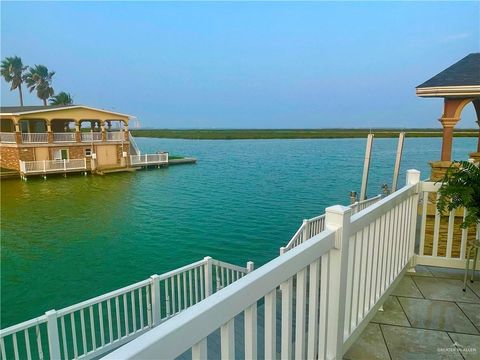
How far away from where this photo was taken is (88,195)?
770 inches

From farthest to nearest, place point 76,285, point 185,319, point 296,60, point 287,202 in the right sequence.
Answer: point 296,60 < point 287,202 < point 76,285 < point 185,319

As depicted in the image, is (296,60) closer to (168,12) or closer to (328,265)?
(168,12)

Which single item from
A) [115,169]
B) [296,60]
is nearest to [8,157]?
[115,169]

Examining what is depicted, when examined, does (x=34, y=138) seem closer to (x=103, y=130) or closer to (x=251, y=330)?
(x=103, y=130)

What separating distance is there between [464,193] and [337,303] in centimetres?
164

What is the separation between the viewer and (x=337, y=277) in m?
1.69

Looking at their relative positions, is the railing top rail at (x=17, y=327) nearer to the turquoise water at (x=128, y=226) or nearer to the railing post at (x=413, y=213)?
the railing post at (x=413, y=213)

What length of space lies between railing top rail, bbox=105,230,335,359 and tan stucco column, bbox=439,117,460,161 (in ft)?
20.1

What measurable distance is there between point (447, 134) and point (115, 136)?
26.9m

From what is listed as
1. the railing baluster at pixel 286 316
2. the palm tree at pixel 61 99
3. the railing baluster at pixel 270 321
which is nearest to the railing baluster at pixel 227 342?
the railing baluster at pixel 270 321

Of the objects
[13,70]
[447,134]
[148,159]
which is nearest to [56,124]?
[148,159]

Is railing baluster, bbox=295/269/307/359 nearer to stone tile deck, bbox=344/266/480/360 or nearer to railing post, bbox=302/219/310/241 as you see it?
stone tile deck, bbox=344/266/480/360

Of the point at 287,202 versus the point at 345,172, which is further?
the point at 345,172

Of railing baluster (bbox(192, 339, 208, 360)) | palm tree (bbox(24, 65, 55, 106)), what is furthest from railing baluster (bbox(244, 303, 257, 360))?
palm tree (bbox(24, 65, 55, 106))
